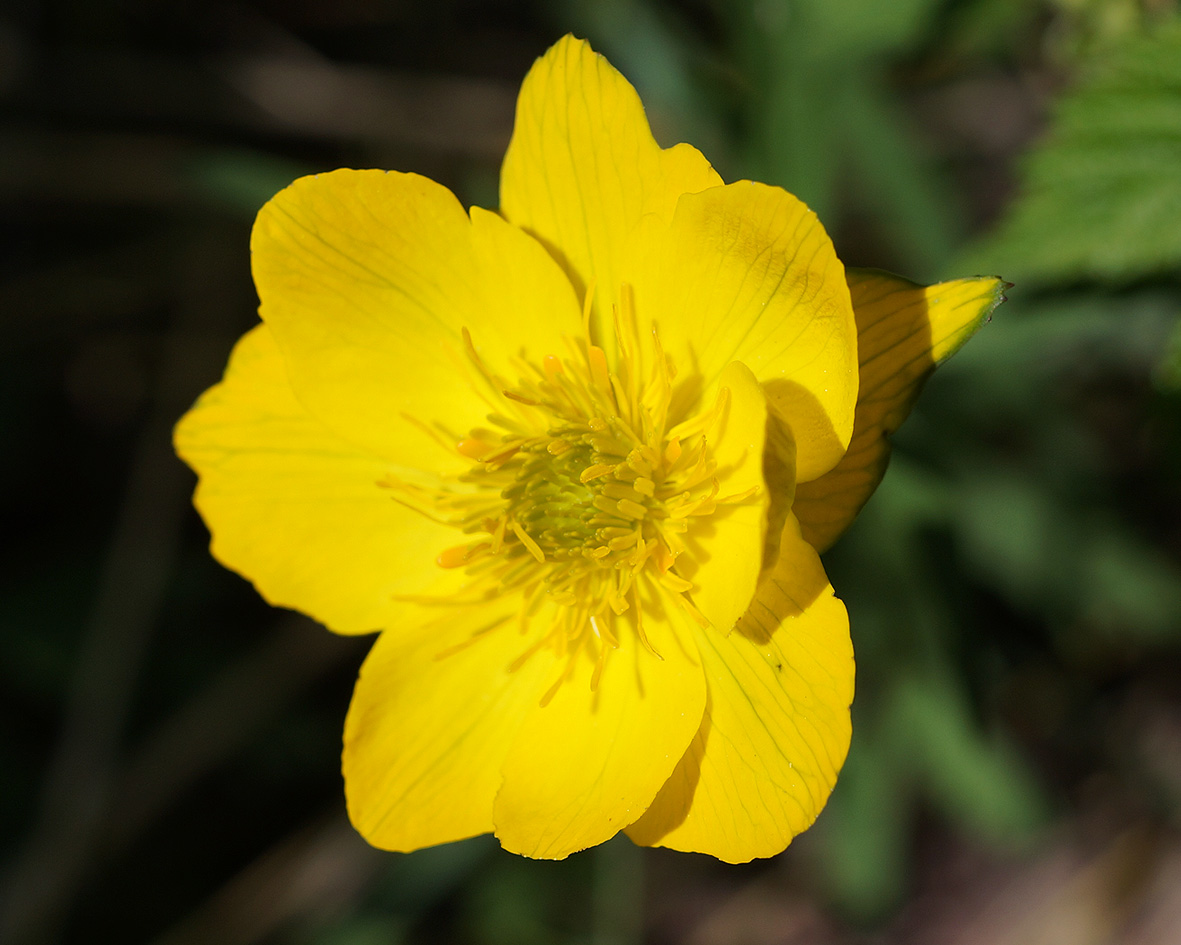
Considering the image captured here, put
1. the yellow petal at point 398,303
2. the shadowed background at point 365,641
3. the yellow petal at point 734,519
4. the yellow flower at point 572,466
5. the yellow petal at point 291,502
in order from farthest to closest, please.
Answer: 1. the shadowed background at point 365,641
2. the yellow petal at point 291,502
3. the yellow petal at point 398,303
4. the yellow flower at point 572,466
5. the yellow petal at point 734,519

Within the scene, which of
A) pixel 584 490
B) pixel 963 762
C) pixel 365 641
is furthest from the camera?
pixel 365 641

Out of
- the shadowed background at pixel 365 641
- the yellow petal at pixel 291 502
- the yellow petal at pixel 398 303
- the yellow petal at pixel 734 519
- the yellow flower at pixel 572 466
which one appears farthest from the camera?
the shadowed background at pixel 365 641

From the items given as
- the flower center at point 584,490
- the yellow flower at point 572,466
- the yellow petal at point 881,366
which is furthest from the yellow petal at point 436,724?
the yellow petal at point 881,366

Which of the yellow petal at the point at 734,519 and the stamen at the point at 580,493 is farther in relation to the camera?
the stamen at the point at 580,493

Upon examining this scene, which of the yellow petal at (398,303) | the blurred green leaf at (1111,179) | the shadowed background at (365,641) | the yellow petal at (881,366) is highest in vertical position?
the blurred green leaf at (1111,179)

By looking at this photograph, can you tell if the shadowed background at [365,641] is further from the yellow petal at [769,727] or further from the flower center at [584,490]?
the yellow petal at [769,727]

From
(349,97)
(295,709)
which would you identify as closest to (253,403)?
(295,709)

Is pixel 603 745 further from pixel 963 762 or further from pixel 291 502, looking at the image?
pixel 963 762

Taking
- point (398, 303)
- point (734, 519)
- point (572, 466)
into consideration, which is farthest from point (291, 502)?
point (734, 519)
